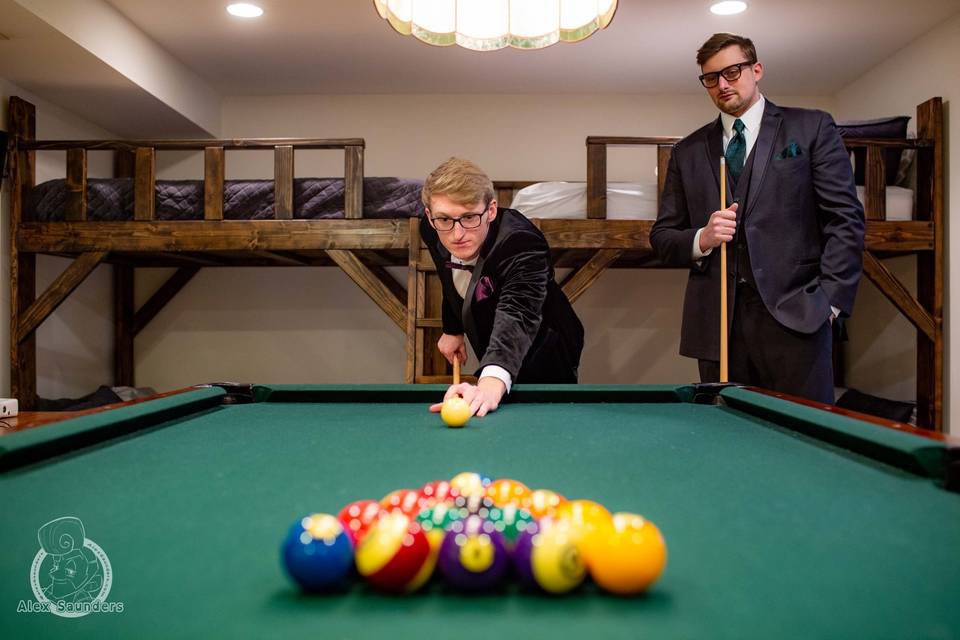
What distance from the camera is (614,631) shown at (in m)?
0.53

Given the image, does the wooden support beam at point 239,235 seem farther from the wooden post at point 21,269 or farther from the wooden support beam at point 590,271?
the wooden support beam at point 590,271

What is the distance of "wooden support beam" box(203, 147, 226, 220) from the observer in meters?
3.97

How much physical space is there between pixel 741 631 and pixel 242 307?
578cm

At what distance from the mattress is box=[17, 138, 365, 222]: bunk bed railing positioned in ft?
3.22

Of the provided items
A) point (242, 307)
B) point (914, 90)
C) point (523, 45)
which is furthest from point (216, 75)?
point (914, 90)

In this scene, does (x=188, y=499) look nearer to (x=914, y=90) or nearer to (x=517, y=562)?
(x=517, y=562)

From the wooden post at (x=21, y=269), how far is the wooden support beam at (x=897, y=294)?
488 cm

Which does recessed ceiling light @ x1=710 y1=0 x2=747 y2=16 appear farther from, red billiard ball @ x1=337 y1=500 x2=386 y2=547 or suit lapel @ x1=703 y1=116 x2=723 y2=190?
red billiard ball @ x1=337 y1=500 x2=386 y2=547

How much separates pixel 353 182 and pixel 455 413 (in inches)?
107

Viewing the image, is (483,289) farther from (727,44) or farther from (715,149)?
(727,44)

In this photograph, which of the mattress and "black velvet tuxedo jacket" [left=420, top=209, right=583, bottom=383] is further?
the mattress

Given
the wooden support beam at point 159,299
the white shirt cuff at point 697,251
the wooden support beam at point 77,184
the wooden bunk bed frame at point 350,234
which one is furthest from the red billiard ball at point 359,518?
the wooden support beam at point 159,299

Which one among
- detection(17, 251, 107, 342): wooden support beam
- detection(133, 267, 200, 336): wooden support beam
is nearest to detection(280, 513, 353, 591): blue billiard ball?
detection(17, 251, 107, 342): wooden support beam

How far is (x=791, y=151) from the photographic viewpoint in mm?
2234
